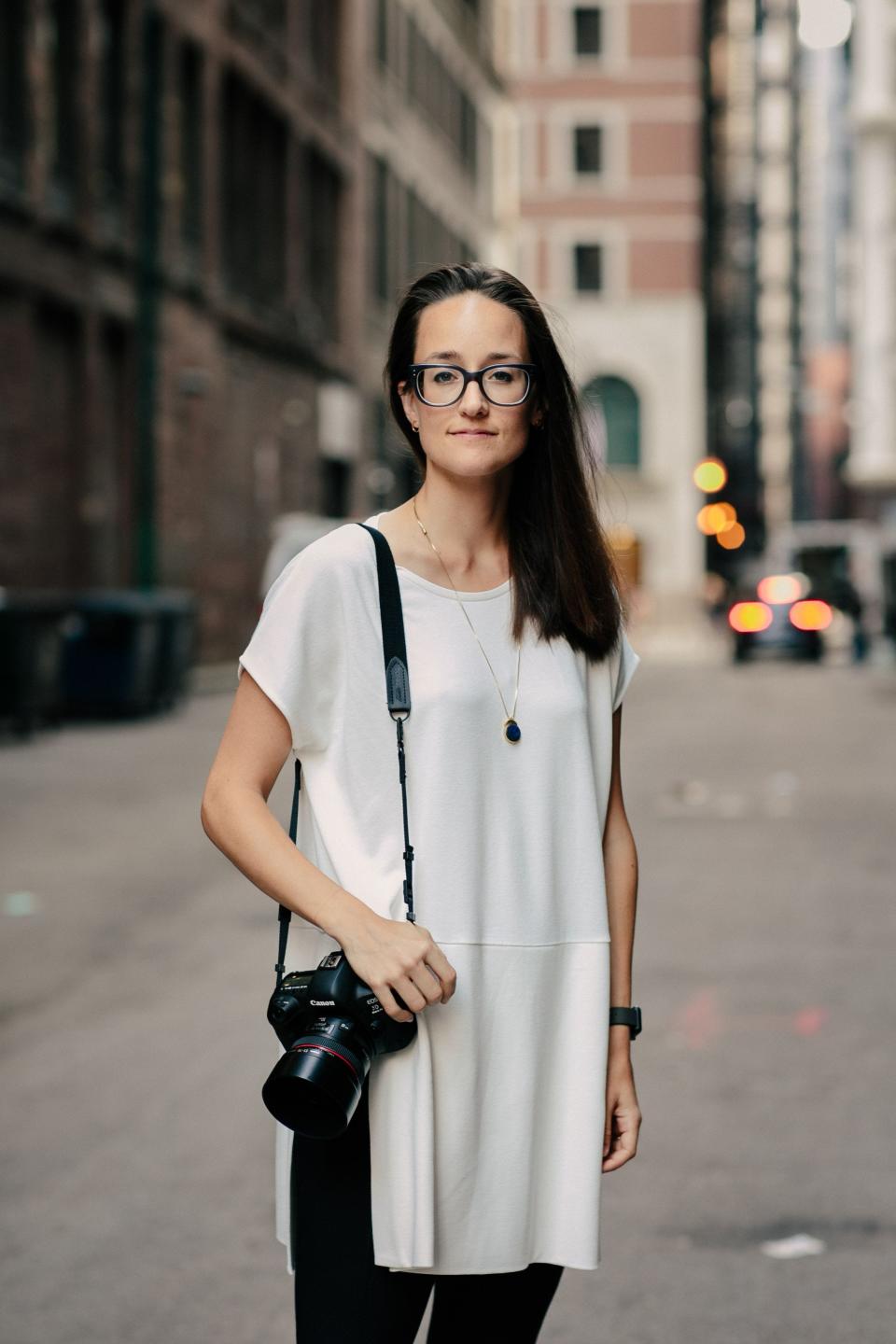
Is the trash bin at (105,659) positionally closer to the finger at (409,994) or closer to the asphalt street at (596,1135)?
the asphalt street at (596,1135)

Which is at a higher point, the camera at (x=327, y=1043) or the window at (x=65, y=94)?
the window at (x=65, y=94)

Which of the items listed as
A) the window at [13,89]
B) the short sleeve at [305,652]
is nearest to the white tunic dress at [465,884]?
the short sleeve at [305,652]

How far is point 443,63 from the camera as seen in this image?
51.1m

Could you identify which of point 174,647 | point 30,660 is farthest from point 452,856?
point 174,647

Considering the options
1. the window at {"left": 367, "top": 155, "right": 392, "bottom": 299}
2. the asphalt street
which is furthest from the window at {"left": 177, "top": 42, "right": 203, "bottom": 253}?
the asphalt street

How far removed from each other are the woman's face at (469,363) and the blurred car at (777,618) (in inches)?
1294

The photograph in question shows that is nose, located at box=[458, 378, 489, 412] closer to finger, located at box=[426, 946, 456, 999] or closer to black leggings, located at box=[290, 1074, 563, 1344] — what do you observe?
finger, located at box=[426, 946, 456, 999]

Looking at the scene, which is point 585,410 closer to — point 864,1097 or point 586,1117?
point 586,1117

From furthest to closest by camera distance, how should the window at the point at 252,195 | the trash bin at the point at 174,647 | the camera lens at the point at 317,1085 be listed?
the window at the point at 252,195 < the trash bin at the point at 174,647 < the camera lens at the point at 317,1085

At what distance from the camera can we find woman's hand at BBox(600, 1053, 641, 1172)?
9.03 feet

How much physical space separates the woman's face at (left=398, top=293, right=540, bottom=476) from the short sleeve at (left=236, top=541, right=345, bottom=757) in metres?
0.22

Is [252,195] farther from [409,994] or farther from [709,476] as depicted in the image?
[409,994]

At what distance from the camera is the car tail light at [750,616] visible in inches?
1385

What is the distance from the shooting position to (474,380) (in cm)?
266
